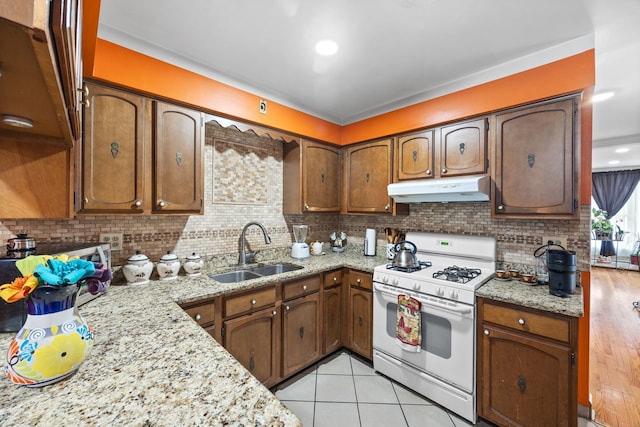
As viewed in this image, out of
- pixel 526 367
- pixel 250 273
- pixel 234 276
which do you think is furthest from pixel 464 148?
pixel 234 276

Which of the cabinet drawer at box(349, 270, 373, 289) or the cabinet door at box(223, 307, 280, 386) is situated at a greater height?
the cabinet drawer at box(349, 270, 373, 289)

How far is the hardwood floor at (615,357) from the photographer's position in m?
1.89

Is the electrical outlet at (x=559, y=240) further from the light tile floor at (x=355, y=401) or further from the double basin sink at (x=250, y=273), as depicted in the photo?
the double basin sink at (x=250, y=273)

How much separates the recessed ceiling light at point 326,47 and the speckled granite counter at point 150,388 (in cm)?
177

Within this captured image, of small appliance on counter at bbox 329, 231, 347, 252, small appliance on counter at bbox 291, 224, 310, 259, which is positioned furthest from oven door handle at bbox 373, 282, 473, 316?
small appliance on counter at bbox 329, 231, 347, 252

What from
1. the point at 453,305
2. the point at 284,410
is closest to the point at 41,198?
the point at 284,410

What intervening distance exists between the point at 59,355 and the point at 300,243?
211 centimetres

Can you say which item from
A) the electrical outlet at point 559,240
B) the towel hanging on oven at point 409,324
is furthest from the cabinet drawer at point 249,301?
the electrical outlet at point 559,240

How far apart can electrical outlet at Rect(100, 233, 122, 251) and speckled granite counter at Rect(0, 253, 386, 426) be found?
2.59ft

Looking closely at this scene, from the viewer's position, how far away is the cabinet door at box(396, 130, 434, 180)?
2.37 metres

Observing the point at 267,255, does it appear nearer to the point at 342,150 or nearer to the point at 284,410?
the point at 342,150

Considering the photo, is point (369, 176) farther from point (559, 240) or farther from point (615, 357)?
point (615, 357)

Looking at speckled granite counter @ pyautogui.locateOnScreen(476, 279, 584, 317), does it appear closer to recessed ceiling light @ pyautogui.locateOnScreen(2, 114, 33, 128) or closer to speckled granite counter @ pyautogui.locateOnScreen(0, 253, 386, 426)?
speckled granite counter @ pyautogui.locateOnScreen(0, 253, 386, 426)

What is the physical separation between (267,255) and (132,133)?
4.87ft
